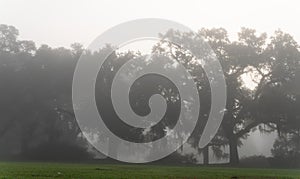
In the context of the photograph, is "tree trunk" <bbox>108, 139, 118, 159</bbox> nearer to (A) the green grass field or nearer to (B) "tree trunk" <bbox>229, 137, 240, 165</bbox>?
(B) "tree trunk" <bbox>229, 137, 240, 165</bbox>

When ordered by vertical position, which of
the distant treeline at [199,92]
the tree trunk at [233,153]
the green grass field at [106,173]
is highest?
the distant treeline at [199,92]

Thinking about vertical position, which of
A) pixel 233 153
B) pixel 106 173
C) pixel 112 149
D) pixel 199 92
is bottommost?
pixel 106 173

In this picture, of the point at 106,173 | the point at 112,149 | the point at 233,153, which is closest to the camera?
the point at 106,173

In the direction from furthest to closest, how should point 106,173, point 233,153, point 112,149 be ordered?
point 112,149, point 233,153, point 106,173

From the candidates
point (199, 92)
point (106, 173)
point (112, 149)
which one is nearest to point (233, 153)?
point (199, 92)

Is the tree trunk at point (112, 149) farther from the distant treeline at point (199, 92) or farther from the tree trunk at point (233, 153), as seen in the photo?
the tree trunk at point (233, 153)

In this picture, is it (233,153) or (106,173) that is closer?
(106,173)

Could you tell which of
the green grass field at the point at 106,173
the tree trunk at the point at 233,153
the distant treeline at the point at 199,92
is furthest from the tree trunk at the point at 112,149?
the green grass field at the point at 106,173

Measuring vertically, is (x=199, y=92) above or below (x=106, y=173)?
above

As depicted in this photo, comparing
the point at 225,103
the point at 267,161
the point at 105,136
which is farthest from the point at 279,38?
the point at 105,136

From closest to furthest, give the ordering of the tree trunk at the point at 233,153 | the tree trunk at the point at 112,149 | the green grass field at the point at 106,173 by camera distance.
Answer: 1. the green grass field at the point at 106,173
2. the tree trunk at the point at 233,153
3. the tree trunk at the point at 112,149

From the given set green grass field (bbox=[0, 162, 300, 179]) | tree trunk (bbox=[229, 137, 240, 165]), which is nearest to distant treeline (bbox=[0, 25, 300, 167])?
tree trunk (bbox=[229, 137, 240, 165])

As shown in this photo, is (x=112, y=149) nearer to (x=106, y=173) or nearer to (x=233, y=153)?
(x=233, y=153)

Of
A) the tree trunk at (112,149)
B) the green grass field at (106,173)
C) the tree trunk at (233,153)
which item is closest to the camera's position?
the green grass field at (106,173)
